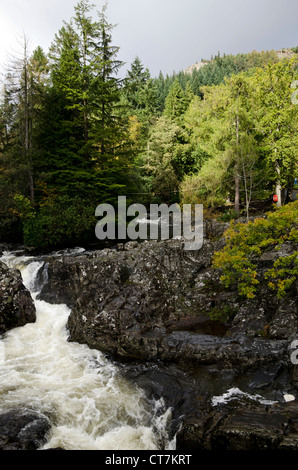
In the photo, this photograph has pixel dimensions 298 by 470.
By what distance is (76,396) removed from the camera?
786 cm

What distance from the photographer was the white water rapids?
6.61 m

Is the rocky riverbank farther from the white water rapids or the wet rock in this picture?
the white water rapids

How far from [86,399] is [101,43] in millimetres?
22708

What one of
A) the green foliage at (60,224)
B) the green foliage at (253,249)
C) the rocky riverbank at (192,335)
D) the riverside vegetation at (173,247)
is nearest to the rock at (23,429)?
the riverside vegetation at (173,247)

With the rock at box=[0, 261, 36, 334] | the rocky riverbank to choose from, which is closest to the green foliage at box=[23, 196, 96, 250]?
the rocky riverbank

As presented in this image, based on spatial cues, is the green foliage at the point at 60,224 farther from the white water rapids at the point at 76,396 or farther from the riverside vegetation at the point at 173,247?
the white water rapids at the point at 76,396

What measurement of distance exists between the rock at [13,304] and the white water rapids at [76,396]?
1.57ft

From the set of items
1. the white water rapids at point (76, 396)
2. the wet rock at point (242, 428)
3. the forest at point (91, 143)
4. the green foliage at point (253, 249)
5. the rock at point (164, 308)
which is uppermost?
the forest at point (91, 143)

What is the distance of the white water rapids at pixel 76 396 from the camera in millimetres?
6605

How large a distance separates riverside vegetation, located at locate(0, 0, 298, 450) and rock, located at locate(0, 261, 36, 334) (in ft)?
0.15

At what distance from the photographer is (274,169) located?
21.8 meters

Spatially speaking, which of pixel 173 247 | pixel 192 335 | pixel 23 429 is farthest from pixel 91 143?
pixel 23 429

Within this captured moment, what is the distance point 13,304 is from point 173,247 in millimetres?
7837
